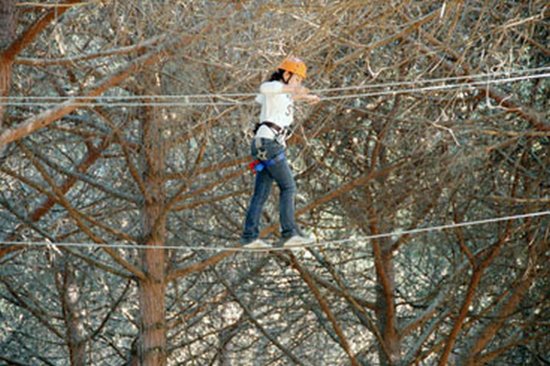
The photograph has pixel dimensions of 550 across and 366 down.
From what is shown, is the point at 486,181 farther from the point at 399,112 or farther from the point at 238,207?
the point at 238,207

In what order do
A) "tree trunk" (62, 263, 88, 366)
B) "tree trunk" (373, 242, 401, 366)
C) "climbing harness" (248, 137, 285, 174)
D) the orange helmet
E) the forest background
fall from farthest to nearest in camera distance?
"tree trunk" (62, 263, 88, 366)
"tree trunk" (373, 242, 401, 366)
the forest background
"climbing harness" (248, 137, 285, 174)
the orange helmet

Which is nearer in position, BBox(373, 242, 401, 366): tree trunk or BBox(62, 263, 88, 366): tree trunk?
BBox(373, 242, 401, 366): tree trunk

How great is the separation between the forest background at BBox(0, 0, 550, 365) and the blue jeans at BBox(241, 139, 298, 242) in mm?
751

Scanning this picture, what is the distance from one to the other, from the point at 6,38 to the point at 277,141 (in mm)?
3219

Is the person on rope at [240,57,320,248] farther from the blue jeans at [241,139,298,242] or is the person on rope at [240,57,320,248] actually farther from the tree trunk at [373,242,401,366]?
Answer: the tree trunk at [373,242,401,366]

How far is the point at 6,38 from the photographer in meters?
9.38

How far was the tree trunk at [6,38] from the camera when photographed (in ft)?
30.4

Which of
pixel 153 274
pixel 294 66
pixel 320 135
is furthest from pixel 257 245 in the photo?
pixel 153 274

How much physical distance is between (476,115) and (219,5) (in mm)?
3393

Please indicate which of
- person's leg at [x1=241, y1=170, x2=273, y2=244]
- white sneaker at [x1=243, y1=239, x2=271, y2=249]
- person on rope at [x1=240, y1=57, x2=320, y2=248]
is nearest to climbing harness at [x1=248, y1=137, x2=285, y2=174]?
person on rope at [x1=240, y1=57, x2=320, y2=248]

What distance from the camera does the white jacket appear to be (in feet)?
24.2

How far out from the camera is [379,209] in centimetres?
1241

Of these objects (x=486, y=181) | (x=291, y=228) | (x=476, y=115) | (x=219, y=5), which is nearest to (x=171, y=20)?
(x=219, y=5)

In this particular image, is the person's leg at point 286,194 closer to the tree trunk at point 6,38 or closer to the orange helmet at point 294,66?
the orange helmet at point 294,66
